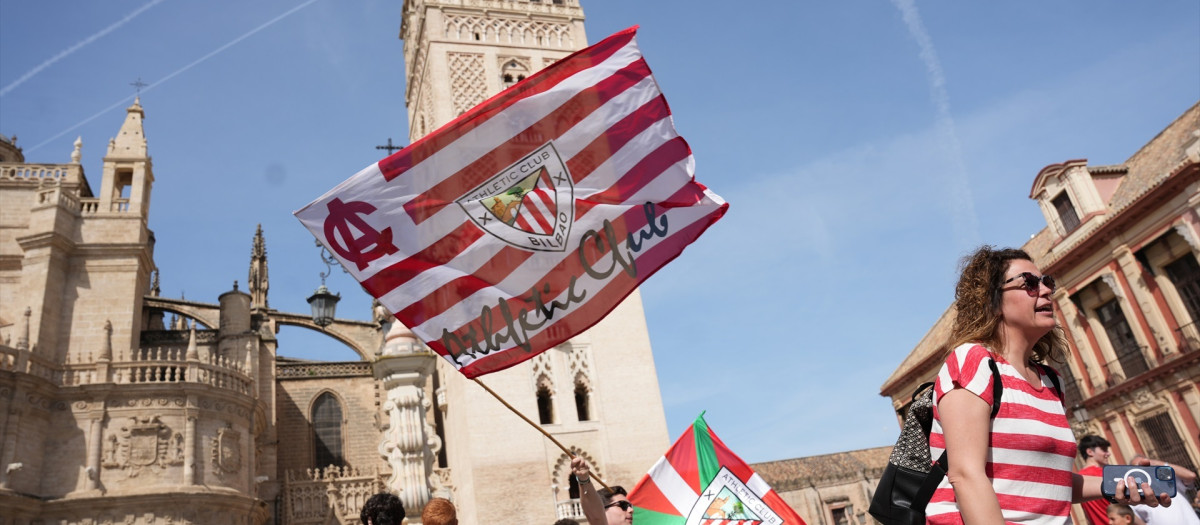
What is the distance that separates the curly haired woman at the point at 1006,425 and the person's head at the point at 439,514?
3046 mm

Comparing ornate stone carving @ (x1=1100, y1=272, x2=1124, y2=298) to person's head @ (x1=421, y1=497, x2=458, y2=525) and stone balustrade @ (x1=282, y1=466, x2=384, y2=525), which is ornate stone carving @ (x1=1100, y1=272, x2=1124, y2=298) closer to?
person's head @ (x1=421, y1=497, x2=458, y2=525)

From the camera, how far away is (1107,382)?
23.0 m

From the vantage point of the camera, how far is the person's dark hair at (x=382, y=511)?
4793 millimetres

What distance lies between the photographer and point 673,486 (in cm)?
793

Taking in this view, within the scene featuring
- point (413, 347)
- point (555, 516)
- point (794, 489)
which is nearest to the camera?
point (413, 347)

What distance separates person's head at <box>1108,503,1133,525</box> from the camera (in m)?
5.46

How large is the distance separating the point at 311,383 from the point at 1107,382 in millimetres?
28525

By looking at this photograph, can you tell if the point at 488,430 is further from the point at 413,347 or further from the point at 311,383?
the point at 413,347

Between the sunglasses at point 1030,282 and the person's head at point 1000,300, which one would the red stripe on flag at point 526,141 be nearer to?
the person's head at point 1000,300

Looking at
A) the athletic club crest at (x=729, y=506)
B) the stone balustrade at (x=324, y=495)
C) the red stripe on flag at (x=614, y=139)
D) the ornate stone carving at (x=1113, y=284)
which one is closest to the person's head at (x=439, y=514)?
the red stripe on flag at (x=614, y=139)

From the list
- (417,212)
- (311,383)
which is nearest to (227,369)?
(311,383)

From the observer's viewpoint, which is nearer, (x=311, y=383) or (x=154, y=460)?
(x=154, y=460)

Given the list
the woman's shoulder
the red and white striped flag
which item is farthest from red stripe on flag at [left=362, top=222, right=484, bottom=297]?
the woman's shoulder

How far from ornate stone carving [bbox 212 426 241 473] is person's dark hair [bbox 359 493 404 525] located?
2195 centimetres
